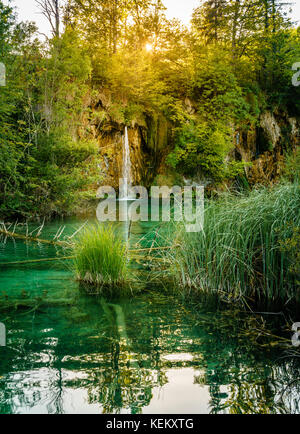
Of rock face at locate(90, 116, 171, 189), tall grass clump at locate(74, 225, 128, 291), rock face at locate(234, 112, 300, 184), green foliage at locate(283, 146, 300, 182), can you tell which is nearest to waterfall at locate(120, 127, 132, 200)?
rock face at locate(90, 116, 171, 189)

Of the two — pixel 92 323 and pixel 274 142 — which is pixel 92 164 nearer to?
pixel 92 323

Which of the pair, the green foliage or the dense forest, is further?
the dense forest

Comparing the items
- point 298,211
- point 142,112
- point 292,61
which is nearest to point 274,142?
point 292,61

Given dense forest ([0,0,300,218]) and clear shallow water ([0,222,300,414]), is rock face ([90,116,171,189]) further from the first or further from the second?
clear shallow water ([0,222,300,414])

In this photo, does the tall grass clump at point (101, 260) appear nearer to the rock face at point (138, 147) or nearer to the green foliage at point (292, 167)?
the green foliage at point (292, 167)

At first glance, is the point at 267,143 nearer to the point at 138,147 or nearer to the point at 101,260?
the point at 138,147

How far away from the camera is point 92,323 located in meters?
3.88

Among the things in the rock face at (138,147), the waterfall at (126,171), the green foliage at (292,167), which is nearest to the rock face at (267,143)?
the rock face at (138,147)

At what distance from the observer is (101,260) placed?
16.4 feet

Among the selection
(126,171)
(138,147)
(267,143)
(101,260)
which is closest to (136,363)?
(101,260)

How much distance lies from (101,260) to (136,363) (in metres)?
2.15

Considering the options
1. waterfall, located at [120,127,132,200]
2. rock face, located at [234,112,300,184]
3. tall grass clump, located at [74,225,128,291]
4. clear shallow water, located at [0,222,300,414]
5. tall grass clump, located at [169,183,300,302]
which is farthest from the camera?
rock face, located at [234,112,300,184]

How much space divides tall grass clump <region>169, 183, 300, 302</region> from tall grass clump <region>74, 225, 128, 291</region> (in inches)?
31.4

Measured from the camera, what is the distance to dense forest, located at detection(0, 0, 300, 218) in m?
11.5
